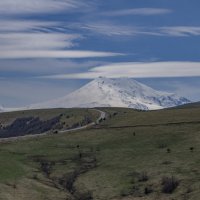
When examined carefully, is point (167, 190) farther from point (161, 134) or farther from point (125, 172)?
point (161, 134)

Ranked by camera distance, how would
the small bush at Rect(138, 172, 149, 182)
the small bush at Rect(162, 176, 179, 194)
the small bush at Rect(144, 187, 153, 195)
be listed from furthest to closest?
1. the small bush at Rect(138, 172, 149, 182)
2. the small bush at Rect(144, 187, 153, 195)
3. the small bush at Rect(162, 176, 179, 194)

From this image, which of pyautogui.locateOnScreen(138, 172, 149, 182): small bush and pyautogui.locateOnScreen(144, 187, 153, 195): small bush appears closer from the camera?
pyautogui.locateOnScreen(144, 187, 153, 195): small bush

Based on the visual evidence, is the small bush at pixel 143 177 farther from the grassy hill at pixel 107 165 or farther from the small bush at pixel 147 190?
the small bush at pixel 147 190

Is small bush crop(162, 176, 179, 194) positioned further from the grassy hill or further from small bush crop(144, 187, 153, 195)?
small bush crop(144, 187, 153, 195)

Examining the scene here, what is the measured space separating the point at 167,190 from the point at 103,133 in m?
58.7

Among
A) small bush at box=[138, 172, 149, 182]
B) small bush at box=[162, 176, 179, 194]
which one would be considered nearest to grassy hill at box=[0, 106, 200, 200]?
small bush at box=[162, 176, 179, 194]

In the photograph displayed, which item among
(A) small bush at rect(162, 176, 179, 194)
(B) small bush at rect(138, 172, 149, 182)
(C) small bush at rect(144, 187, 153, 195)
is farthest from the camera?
(B) small bush at rect(138, 172, 149, 182)

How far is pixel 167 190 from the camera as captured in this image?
8988 cm

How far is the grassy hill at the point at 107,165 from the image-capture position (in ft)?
301

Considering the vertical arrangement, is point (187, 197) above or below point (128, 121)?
below

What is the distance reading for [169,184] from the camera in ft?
300

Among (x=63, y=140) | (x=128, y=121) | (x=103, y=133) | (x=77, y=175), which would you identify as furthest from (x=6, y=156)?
(x=128, y=121)

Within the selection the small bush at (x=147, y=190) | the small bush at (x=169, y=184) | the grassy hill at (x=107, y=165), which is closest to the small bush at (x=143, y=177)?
the grassy hill at (x=107, y=165)

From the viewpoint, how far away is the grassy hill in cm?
9175
